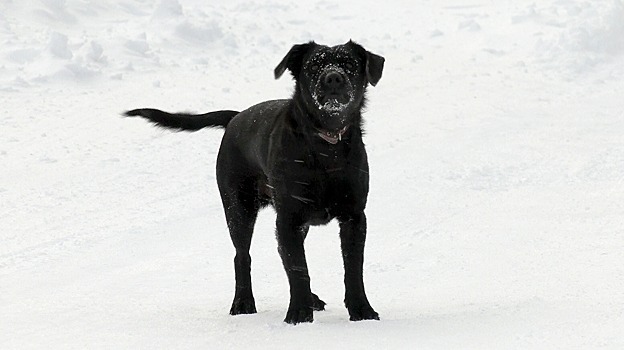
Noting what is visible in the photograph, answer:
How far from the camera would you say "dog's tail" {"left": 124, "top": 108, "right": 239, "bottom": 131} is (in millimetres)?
6238

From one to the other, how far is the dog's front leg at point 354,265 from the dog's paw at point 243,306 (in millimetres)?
781

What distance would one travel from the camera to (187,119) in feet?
20.6

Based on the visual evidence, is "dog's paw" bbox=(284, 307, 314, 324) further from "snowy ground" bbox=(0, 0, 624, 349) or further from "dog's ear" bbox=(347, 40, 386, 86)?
"dog's ear" bbox=(347, 40, 386, 86)

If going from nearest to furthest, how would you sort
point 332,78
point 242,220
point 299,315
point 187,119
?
1. point 332,78
2. point 299,315
3. point 242,220
4. point 187,119

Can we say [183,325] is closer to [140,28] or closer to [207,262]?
[207,262]

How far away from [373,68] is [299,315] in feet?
4.21

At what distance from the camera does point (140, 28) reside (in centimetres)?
1408

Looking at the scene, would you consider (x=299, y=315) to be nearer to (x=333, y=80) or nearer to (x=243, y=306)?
(x=243, y=306)

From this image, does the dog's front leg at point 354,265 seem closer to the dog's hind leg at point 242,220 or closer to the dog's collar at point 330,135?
the dog's collar at point 330,135

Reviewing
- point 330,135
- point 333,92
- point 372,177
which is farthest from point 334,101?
point 372,177

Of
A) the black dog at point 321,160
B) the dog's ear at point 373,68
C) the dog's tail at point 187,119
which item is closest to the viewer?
the black dog at point 321,160

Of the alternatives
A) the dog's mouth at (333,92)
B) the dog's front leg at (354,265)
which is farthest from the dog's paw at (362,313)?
the dog's mouth at (333,92)

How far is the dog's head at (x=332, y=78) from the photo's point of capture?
4.74 m

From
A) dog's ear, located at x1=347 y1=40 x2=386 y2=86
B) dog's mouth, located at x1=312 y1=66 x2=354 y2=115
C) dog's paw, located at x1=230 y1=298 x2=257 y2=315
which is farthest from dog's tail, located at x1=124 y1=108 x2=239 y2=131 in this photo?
dog's mouth, located at x1=312 y1=66 x2=354 y2=115
